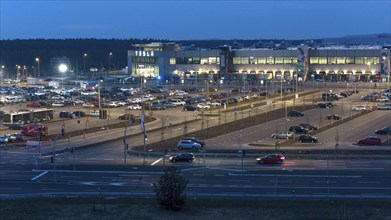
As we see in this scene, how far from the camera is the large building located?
230 ft

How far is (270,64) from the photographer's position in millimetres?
73125

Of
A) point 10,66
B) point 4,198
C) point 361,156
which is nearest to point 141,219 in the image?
point 4,198

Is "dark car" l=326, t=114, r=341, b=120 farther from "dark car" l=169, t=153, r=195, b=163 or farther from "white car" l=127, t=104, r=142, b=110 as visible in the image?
"dark car" l=169, t=153, r=195, b=163

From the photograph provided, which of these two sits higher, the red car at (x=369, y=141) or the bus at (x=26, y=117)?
the bus at (x=26, y=117)

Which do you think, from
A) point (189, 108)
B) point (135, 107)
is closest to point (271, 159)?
point (189, 108)

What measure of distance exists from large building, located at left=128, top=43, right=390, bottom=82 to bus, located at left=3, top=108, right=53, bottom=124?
3548cm

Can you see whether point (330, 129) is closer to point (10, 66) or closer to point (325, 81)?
point (325, 81)

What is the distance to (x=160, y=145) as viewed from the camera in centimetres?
2711

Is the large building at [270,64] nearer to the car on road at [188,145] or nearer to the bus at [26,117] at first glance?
the bus at [26,117]

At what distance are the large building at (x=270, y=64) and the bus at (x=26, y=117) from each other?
116 ft

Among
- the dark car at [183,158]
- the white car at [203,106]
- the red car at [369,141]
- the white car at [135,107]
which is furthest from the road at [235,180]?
the white car at [135,107]

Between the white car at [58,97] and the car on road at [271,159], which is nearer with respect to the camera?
the car on road at [271,159]

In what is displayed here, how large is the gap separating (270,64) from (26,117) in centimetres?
4138

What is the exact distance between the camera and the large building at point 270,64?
70125mm
